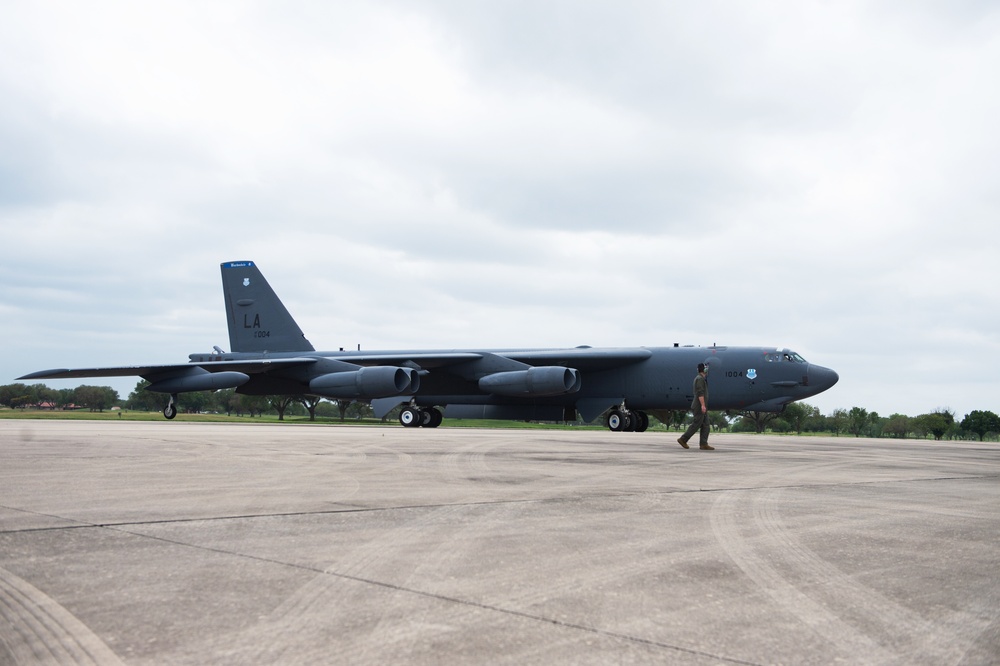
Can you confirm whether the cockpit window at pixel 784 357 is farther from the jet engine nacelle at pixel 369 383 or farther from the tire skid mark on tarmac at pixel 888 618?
the tire skid mark on tarmac at pixel 888 618

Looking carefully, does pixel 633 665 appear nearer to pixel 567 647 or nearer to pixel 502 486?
pixel 567 647

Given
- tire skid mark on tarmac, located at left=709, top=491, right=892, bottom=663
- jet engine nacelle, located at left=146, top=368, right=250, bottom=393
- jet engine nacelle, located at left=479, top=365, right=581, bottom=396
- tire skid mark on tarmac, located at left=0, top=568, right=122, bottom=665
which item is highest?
jet engine nacelle, located at left=479, top=365, right=581, bottom=396

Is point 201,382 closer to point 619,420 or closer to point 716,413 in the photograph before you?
point 619,420

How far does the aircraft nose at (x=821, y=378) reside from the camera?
78.8 ft

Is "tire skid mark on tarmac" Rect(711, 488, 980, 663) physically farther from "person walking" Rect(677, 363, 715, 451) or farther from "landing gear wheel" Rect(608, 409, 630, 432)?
"landing gear wheel" Rect(608, 409, 630, 432)

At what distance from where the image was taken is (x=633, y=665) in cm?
248

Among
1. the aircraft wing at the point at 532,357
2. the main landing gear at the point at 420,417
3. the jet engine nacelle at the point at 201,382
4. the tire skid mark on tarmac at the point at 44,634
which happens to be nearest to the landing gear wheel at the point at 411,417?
the main landing gear at the point at 420,417

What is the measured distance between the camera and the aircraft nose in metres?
24.0

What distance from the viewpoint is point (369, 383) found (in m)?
26.8

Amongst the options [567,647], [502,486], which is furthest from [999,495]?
[567,647]

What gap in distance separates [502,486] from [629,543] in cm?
298

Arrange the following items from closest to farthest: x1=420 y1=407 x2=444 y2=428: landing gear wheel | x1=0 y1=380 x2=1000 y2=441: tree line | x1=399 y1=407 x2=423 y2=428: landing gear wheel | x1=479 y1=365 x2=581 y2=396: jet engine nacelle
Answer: x1=479 y1=365 x2=581 y2=396: jet engine nacelle → x1=399 y1=407 x2=423 y2=428: landing gear wheel → x1=420 y1=407 x2=444 y2=428: landing gear wheel → x1=0 y1=380 x2=1000 y2=441: tree line

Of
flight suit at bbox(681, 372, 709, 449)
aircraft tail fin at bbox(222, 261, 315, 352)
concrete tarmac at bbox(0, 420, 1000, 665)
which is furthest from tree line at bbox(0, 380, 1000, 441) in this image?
concrete tarmac at bbox(0, 420, 1000, 665)

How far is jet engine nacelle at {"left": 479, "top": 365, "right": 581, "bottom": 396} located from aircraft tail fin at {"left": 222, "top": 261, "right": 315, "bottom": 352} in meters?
→ 10.2
